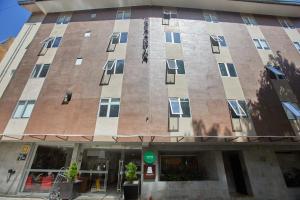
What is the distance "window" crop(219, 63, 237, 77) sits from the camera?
53.1 ft

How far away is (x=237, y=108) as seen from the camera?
47.2ft

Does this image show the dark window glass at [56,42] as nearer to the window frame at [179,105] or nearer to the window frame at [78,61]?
the window frame at [78,61]

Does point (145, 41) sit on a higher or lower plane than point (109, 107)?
higher

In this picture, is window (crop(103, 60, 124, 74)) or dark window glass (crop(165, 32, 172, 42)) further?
dark window glass (crop(165, 32, 172, 42))

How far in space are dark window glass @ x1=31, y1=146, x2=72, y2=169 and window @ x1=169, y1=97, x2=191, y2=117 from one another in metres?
8.13

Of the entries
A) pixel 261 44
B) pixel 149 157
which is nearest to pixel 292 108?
pixel 261 44

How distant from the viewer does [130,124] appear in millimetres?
13391

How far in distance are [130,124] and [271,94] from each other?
11.4 metres

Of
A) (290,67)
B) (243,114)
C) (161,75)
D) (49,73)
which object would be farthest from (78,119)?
(290,67)

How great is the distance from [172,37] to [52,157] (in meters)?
14.2

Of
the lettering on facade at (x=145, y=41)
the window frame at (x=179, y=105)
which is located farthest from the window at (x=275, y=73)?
the lettering on facade at (x=145, y=41)

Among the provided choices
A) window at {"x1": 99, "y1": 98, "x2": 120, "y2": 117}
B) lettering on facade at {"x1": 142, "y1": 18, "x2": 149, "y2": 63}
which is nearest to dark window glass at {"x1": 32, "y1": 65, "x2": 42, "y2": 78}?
window at {"x1": 99, "y1": 98, "x2": 120, "y2": 117}

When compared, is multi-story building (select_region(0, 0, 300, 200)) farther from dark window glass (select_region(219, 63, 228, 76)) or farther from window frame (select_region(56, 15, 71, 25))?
window frame (select_region(56, 15, 71, 25))

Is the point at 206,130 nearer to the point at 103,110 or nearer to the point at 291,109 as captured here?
the point at 291,109
